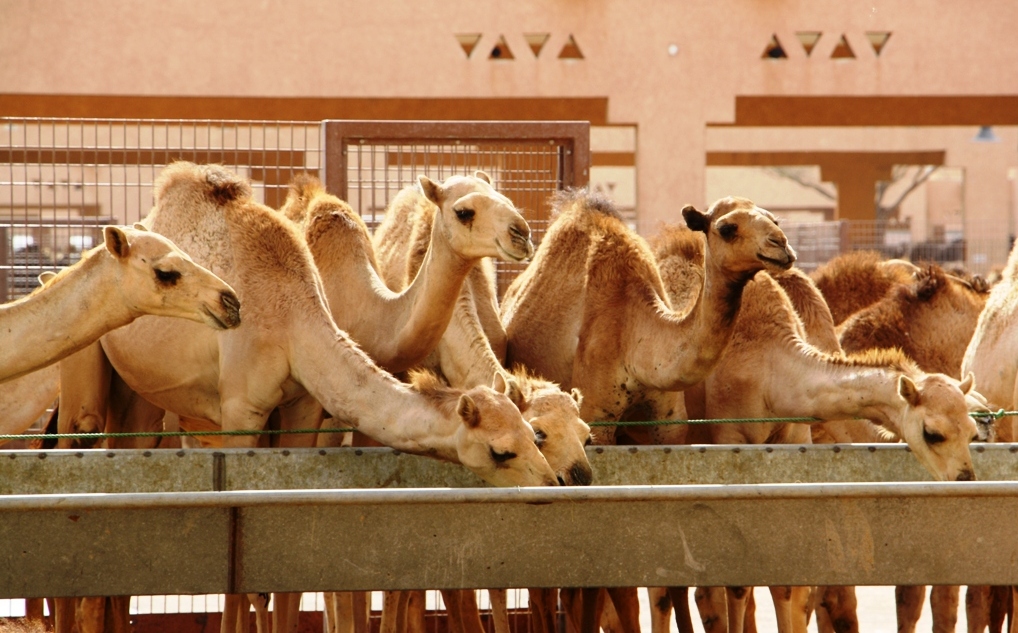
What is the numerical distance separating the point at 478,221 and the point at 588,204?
1.77m

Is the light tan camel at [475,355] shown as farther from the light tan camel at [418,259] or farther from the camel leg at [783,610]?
the camel leg at [783,610]

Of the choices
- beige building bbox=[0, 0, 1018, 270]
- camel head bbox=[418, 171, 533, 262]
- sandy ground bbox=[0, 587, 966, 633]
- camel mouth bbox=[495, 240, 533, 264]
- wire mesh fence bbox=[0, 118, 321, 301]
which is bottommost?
sandy ground bbox=[0, 587, 966, 633]

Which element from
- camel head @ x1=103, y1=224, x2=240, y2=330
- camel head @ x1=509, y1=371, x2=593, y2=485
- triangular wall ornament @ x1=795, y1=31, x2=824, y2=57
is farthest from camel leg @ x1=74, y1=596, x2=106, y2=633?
triangular wall ornament @ x1=795, y1=31, x2=824, y2=57

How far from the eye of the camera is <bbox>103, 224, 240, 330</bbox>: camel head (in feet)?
17.7

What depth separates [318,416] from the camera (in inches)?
267

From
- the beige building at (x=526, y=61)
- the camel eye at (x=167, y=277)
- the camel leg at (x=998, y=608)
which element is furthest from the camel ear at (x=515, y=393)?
A: the beige building at (x=526, y=61)

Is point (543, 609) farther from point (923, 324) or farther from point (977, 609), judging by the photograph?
point (923, 324)

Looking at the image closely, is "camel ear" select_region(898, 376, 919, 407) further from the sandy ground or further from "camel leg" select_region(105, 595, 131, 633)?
"camel leg" select_region(105, 595, 131, 633)

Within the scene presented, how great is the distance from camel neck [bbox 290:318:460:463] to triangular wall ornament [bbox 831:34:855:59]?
11.1 m

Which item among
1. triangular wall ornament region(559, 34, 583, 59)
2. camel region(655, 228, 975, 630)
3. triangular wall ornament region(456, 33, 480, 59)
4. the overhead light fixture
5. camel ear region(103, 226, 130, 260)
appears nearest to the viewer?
camel ear region(103, 226, 130, 260)

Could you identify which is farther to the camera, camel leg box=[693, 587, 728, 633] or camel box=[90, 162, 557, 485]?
camel leg box=[693, 587, 728, 633]

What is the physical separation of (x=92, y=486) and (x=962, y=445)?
3.37 m

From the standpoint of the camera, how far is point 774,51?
15711 mm

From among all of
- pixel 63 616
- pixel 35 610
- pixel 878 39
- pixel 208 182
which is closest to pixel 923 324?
pixel 208 182
